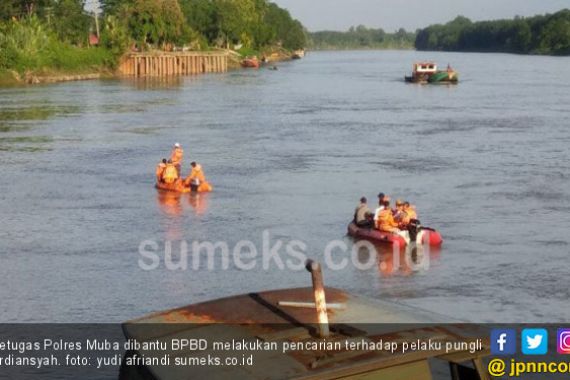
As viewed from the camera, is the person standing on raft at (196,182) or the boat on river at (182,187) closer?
the person standing on raft at (196,182)

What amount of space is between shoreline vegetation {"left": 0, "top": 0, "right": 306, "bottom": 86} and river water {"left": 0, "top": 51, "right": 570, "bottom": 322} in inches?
1211


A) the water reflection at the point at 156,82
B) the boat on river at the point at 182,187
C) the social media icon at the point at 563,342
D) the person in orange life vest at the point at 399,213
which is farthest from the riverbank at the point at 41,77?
the social media icon at the point at 563,342

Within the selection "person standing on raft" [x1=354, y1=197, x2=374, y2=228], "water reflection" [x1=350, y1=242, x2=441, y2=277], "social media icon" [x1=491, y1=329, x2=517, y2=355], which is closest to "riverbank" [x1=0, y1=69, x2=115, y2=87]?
"person standing on raft" [x1=354, y1=197, x2=374, y2=228]

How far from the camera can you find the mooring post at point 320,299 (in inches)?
304

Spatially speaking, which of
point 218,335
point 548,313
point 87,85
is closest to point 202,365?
point 218,335

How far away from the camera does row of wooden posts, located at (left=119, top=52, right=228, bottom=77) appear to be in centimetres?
12419

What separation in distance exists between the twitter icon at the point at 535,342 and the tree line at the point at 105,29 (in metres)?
88.3

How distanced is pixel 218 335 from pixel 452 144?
41.8 metres

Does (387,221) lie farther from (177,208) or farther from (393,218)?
(177,208)

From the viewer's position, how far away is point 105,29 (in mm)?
118938

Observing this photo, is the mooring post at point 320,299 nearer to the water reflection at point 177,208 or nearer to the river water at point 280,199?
the river water at point 280,199

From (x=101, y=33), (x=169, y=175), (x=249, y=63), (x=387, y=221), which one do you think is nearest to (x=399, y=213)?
(x=387, y=221)

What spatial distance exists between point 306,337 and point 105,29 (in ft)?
376

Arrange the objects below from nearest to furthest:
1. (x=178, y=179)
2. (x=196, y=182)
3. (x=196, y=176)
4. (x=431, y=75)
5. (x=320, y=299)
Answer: (x=320, y=299) → (x=196, y=182) → (x=196, y=176) → (x=178, y=179) → (x=431, y=75)
